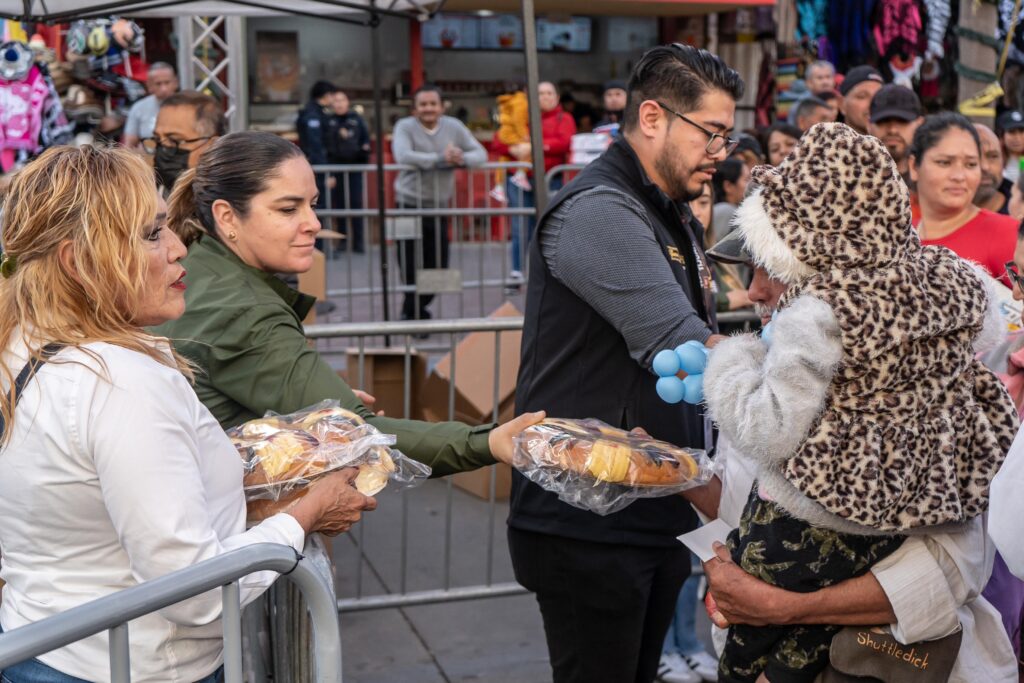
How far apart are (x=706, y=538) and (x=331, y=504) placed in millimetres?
963

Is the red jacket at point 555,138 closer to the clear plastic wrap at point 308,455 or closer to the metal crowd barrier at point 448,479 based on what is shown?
the metal crowd barrier at point 448,479

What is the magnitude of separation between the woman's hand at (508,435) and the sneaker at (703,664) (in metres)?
2.20

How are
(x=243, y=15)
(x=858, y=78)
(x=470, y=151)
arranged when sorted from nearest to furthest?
1. (x=243, y=15)
2. (x=858, y=78)
3. (x=470, y=151)

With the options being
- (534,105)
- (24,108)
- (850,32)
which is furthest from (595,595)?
(850,32)

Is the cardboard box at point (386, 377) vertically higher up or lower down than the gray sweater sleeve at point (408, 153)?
lower down

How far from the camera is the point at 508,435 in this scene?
2.75 meters

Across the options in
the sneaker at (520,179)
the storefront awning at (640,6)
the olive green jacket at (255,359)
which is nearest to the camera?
the olive green jacket at (255,359)

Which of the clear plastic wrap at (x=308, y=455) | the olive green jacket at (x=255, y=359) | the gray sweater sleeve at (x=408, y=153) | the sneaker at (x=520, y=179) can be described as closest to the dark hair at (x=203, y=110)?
the olive green jacket at (x=255, y=359)

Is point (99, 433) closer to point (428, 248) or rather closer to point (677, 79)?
point (677, 79)

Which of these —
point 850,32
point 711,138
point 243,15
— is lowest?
point 711,138

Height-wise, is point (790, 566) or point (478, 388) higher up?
point (790, 566)

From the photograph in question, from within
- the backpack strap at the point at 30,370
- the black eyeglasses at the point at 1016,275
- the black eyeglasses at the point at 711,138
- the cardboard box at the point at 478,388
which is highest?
the black eyeglasses at the point at 711,138

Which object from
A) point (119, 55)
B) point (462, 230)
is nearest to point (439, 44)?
point (119, 55)

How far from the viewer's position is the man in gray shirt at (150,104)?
11016 millimetres
